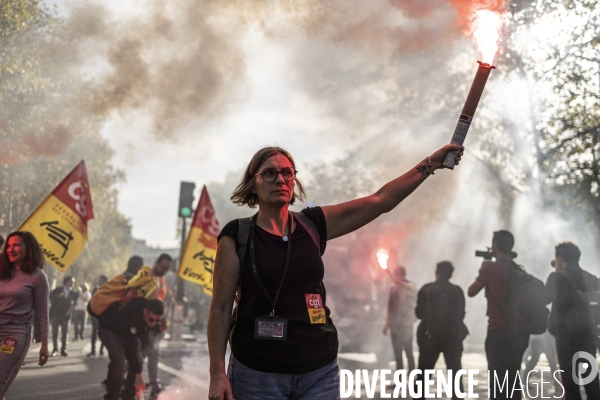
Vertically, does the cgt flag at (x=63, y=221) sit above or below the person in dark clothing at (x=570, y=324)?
above

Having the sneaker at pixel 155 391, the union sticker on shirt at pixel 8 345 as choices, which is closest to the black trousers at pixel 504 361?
the union sticker on shirt at pixel 8 345

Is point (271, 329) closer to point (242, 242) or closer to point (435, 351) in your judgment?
point (242, 242)

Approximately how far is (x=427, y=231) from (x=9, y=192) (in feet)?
65.0

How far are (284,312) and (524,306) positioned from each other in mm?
4094

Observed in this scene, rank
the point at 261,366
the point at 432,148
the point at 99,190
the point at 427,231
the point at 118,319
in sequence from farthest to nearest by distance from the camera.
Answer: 1. the point at 99,190
2. the point at 427,231
3. the point at 432,148
4. the point at 118,319
5. the point at 261,366

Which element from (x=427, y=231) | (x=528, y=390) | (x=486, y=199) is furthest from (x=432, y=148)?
(x=528, y=390)

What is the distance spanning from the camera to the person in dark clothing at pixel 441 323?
25.0 feet

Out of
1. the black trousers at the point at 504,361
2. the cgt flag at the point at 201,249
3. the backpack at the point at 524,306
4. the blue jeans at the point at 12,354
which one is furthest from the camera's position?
the cgt flag at the point at 201,249

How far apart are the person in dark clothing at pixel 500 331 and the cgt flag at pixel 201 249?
6.04 meters

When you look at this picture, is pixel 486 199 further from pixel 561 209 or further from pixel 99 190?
pixel 99 190

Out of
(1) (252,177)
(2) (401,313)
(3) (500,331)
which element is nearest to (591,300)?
(3) (500,331)

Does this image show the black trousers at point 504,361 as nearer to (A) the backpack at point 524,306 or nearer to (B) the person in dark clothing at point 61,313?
(A) the backpack at point 524,306

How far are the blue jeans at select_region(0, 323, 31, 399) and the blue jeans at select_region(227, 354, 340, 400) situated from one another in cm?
315

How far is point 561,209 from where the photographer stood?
18.6m
